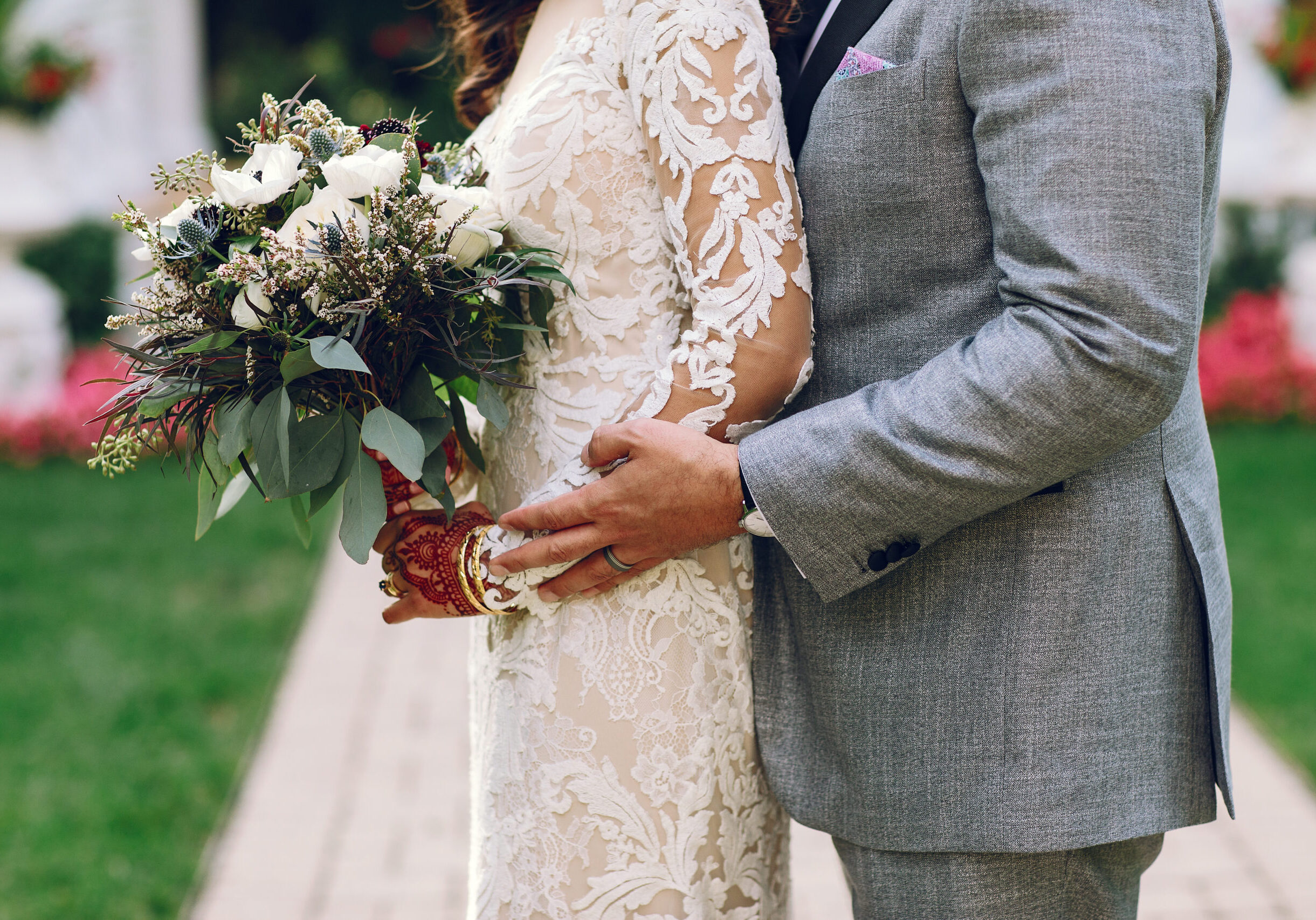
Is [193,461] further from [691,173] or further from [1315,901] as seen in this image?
[1315,901]

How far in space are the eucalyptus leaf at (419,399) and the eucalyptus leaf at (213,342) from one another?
0.23m

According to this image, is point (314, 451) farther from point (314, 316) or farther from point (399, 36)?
point (399, 36)

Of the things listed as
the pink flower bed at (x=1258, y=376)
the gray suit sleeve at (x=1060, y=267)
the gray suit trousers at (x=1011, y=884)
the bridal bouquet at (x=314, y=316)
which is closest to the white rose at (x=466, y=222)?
the bridal bouquet at (x=314, y=316)

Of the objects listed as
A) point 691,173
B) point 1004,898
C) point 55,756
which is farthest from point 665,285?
point 55,756

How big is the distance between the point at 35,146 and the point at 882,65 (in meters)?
8.77

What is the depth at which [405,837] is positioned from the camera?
396 cm

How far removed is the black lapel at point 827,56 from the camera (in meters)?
1.52

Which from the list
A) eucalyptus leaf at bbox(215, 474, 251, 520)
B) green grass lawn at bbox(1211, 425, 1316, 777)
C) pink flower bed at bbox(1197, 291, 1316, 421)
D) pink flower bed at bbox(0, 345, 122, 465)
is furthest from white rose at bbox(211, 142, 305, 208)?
pink flower bed at bbox(1197, 291, 1316, 421)

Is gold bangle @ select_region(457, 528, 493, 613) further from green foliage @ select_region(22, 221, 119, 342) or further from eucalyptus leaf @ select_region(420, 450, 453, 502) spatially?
green foliage @ select_region(22, 221, 119, 342)

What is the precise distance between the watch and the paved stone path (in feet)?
7.88

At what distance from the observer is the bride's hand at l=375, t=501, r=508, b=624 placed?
1.72 metres

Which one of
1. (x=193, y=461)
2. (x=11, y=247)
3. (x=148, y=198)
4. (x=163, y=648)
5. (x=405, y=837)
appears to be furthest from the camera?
(x=148, y=198)

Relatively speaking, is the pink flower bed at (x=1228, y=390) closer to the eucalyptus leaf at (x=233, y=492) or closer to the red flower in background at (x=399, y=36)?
the eucalyptus leaf at (x=233, y=492)

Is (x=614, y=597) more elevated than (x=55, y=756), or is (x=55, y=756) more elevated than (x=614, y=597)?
(x=614, y=597)
